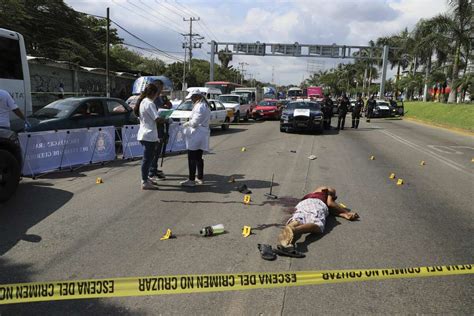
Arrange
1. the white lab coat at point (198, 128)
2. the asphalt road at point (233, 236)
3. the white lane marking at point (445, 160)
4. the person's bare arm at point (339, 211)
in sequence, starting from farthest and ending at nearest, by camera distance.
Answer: the white lane marking at point (445, 160), the white lab coat at point (198, 128), the person's bare arm at point (339, 211), the asphalt road at point (233, 236)

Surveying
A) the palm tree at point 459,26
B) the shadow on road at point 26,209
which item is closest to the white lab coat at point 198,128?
the shadow on road at point 26,209

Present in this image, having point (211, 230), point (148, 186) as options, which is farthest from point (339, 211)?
point (148, 186)

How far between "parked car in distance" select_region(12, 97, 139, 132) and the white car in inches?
161

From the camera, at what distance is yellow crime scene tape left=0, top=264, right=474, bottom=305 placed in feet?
10.3

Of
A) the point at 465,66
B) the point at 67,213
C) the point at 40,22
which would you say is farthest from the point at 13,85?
the point at 465,66

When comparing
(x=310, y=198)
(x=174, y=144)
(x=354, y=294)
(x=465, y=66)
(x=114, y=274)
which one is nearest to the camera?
(x=354, y=294)

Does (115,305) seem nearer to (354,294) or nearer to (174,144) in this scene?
(354,294)

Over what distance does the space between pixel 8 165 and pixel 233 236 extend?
3.77 metres

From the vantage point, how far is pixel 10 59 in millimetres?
9914

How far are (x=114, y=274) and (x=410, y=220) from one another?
4186 mm

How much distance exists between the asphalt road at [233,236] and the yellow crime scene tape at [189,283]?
3.0 inches

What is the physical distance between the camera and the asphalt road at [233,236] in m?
3.37

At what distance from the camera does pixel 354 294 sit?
351 cm

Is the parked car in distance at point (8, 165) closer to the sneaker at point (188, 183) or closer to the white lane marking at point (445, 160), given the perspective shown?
the sneaker at point (188, 183)
